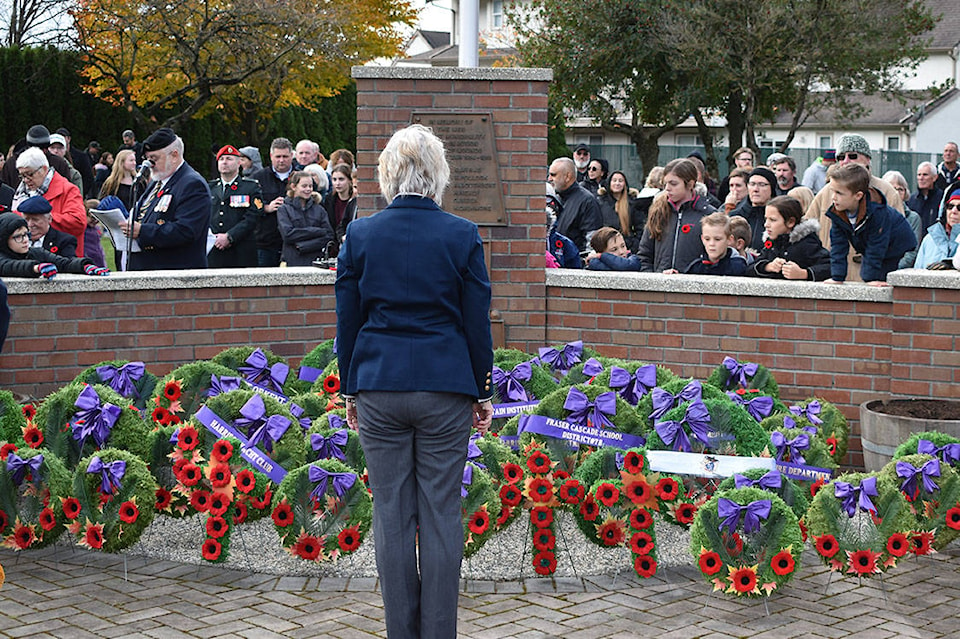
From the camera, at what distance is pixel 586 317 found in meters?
8.11

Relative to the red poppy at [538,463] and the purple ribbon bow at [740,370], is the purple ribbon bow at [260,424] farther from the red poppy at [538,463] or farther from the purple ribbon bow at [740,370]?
the purple ribbon bow at [740,370]

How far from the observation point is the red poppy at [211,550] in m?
5.45

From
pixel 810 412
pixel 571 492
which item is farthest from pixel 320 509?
pixel 810 412

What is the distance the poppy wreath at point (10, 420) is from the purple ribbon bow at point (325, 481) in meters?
1.71

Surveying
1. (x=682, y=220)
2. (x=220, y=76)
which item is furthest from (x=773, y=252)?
(x=220, y=76)

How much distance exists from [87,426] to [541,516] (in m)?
2.25

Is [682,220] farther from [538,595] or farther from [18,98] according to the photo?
[18,98]

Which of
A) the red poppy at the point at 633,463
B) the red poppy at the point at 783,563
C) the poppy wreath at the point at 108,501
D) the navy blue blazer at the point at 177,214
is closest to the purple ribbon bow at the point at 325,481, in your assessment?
the poppy wreath at the point at 108,501

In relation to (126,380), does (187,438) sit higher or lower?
lower

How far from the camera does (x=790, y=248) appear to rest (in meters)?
8.00

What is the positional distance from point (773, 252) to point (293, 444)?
11.9ft

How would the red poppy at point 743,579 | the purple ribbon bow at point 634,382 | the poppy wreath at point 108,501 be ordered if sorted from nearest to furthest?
the red poppy at point 743,579
the poppy wreath at point 108,501
the purple ribbon bow at point 634,382

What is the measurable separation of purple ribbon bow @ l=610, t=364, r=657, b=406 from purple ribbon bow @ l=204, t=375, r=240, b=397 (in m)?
2.02

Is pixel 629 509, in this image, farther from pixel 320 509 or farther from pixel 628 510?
pixel 320 509
